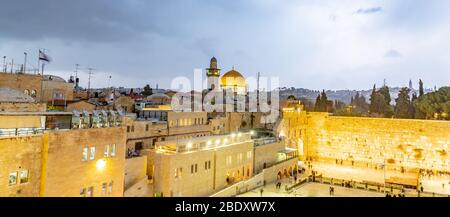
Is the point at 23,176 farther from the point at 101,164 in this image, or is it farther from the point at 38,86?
the point at 38,86

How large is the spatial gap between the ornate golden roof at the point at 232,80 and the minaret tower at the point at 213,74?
7.60ft

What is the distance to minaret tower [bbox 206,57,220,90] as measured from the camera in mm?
50812

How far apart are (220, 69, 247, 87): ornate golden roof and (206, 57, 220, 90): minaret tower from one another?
7.60ft

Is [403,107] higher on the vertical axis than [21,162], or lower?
higher

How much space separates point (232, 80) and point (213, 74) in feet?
16.1

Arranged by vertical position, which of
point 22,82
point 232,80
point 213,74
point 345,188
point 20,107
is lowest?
point 345,188

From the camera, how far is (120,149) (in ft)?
48.1

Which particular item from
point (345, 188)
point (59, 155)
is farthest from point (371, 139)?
point (59, 155)

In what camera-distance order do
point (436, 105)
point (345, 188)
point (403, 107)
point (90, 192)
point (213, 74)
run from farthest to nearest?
point (213, 74)
point (403, 107)
point (436, 105)
point (345, 188)
point (90, 192)

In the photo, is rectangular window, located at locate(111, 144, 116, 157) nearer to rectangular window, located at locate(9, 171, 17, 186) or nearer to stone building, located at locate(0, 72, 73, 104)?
rectangular window, located at locate(9, 171, 17, 186)

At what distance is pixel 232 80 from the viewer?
47500 mm

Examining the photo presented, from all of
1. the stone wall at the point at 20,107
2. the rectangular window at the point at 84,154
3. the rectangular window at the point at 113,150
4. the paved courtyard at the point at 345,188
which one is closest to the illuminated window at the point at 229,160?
the paved courtyard at the point at 345,188

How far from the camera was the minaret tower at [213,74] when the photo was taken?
50812 millimetres
